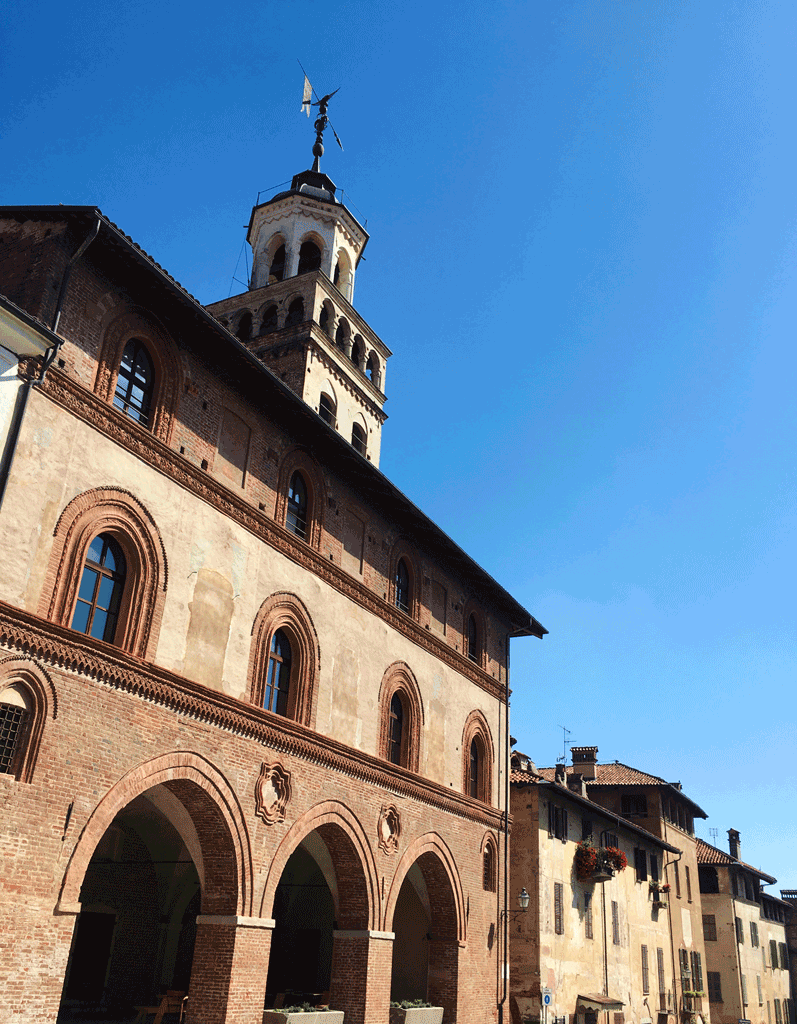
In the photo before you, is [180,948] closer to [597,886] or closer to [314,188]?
[597,886]

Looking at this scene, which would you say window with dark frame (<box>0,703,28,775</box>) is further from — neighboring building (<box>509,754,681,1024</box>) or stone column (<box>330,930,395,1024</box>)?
neighboring building (<box>509,754,681,1024</box>)

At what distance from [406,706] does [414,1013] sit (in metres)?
6.55

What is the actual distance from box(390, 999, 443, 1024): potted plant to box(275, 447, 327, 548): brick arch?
10.2m

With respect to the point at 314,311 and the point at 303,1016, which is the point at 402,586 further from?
the point at 314,311

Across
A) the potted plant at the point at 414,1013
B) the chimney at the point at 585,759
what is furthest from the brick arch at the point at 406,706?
the chimney at the point at 585,759

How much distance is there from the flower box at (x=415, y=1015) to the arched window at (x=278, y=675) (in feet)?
24.6

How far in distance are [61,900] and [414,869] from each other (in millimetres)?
12437

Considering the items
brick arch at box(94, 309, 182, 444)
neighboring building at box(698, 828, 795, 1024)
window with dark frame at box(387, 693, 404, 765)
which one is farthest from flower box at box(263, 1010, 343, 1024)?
neighboring building at box(698, 828, 795, 1024)

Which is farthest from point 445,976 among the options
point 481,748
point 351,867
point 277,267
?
point 277,267

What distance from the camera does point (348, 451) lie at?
65.6 feet

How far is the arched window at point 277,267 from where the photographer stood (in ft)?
112

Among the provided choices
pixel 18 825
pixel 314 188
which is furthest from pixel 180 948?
pixel 314 188

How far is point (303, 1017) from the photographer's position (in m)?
16.4

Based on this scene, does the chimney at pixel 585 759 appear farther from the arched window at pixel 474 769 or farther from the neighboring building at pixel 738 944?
the arched window at pixel 474 769
